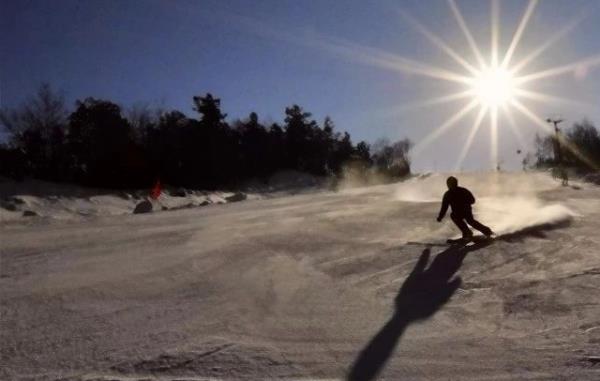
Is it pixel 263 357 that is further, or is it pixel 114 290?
pixel 114 290

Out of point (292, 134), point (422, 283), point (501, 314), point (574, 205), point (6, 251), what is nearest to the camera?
point (501, 314)

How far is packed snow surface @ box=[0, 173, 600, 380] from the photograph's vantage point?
4652 mm

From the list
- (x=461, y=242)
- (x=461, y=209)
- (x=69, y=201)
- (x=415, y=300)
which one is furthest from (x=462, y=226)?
(x=69, y=201)

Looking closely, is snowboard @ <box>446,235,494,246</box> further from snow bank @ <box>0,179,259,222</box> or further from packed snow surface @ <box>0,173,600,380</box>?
snow bank @ <box>0,179,259,222</box>

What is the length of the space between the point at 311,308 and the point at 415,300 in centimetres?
119

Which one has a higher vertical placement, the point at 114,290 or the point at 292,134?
the point at 292,134

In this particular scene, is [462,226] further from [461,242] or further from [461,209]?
[461,242]

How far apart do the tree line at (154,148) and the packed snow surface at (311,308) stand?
24394 mm

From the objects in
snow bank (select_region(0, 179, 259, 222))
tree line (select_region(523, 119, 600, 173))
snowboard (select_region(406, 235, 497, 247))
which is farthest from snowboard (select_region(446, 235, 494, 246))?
tree line (select_region(523, 119, 600, 173))

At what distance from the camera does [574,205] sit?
57.7 feet

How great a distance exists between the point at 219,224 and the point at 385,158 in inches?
3019

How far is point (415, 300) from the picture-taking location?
6.54 m

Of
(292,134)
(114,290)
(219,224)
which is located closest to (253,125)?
(292,134)

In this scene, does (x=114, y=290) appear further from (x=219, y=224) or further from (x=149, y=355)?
(x=219, y=224)
